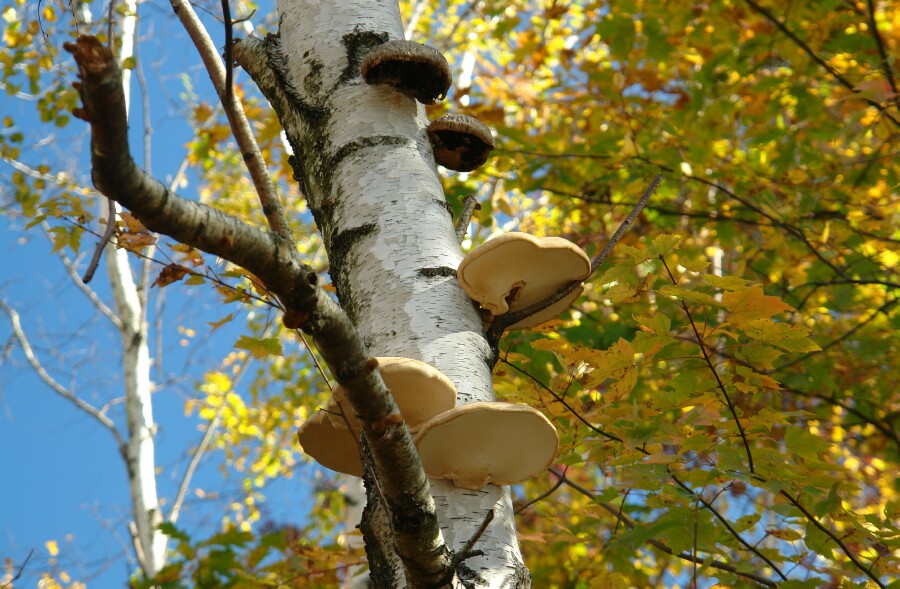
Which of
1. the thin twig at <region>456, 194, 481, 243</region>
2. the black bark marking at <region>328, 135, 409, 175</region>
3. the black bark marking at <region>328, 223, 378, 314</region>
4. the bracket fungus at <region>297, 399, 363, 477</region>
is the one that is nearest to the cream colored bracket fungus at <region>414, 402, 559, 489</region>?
the bracket fungus at <region>297, 399, 363, 477</region>

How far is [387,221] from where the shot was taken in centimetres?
213

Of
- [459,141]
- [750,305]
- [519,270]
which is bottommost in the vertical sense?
[750,305]

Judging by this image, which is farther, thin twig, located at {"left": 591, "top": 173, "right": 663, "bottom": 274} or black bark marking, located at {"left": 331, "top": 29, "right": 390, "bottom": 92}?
black bark marking, located at {"left": 331, "top": 29, "right": 390, "bottom": 92}

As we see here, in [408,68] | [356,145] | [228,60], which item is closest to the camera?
[228,60]

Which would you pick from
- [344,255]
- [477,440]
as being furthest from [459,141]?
[477,440]

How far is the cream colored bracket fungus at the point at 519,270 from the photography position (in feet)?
6.53

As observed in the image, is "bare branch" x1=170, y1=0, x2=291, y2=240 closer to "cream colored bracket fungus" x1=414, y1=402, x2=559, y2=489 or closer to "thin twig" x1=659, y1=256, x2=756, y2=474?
"cream colored bracket fungus" x1=414, y1=402, x2=559, y2=489

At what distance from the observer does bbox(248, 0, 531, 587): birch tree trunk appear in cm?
173

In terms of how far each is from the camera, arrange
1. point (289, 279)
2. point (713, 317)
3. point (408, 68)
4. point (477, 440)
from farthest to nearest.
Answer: point (713, 317), point (408, 68), point (477, 440), point (289, 279)

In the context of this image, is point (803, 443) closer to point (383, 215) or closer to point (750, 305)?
point (750, 305)

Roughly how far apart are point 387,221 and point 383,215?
3cm

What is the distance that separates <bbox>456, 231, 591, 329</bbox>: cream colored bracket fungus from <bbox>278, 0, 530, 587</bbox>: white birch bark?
7cm

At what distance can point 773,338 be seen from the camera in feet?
7.60

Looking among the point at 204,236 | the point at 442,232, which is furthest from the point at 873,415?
the point at 204,236
